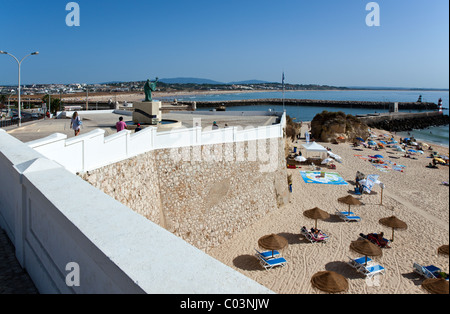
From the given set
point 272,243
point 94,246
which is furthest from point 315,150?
point 94,246

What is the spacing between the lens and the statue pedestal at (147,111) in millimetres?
15643

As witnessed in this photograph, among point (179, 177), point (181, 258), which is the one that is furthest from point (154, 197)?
A: point (181, 258)

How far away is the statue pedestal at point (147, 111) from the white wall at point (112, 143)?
3.94 meters

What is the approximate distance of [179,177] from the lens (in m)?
12.0

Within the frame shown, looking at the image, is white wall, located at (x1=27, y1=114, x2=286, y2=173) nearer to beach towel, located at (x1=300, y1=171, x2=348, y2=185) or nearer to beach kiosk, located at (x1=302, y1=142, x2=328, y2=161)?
beach towel, located at (x1=300, y1=171, x2=348, y2=185)

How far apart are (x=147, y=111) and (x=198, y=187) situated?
5.31m

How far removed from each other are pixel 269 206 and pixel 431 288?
8.33 metres

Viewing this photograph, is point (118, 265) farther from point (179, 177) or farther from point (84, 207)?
point (179, 177)

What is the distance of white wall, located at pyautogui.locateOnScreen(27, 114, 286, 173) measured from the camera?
23.4 ft

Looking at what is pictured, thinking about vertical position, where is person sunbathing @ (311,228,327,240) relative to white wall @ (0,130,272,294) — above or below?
below

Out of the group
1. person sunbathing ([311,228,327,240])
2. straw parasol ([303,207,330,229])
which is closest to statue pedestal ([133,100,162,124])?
straw parasol ([303,207,330,229])

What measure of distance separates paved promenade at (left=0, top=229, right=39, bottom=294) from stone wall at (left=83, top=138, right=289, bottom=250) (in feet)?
13.4

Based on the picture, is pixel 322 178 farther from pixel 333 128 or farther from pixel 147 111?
pixel 333 128

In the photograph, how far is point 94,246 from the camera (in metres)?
2.30
